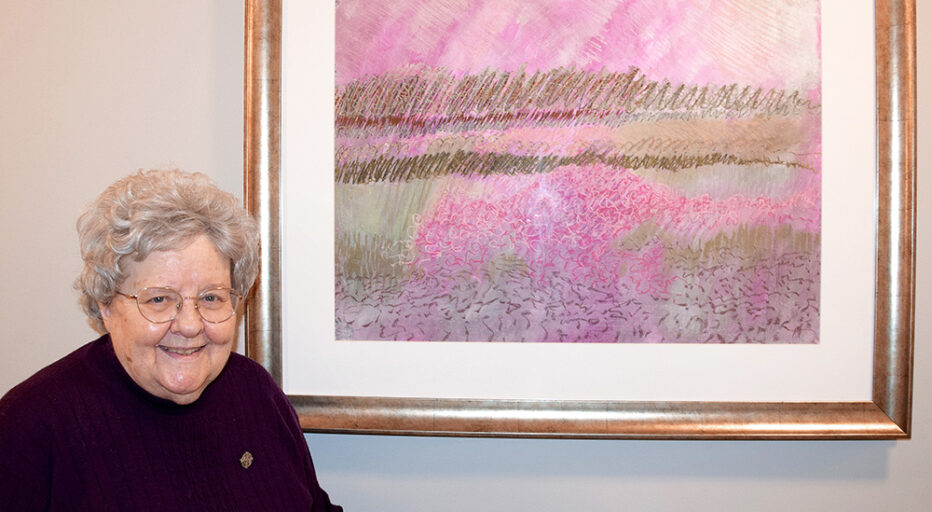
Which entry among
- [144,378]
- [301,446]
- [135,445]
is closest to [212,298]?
[144,378]

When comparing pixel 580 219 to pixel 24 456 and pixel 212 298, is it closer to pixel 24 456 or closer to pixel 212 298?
pixel 212 298

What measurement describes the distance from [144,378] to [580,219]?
995 millimetres

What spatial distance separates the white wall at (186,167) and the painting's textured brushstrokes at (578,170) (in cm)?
31

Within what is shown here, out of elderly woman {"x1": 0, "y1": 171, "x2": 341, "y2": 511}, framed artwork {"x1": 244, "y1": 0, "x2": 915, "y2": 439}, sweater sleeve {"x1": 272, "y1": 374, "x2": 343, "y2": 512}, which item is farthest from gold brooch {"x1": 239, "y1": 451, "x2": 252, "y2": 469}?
framed artwork {"x1": 244, "y1": 0, "x2": 915, "y2": 439}

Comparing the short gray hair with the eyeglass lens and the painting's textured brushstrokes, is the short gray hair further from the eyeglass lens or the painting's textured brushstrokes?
the painting's textured brushstrokes

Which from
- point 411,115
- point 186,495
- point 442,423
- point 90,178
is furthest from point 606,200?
point 90,178

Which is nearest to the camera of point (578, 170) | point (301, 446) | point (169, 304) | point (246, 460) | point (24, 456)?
point (24, 456)

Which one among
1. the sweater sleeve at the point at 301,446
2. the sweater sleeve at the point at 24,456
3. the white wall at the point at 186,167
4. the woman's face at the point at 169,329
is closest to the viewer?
the sweater sleeve at the point at 24,456

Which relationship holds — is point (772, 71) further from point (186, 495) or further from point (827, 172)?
point (186, 495)

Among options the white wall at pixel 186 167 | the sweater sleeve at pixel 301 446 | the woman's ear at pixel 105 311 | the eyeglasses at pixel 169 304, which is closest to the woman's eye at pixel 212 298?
the eyeglasses at pixel 169 304

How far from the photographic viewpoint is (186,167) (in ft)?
5.05

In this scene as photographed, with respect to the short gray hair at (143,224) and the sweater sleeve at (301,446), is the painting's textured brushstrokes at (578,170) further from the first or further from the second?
the short gray hair at (143,224)

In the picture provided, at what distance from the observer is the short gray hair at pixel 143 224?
1060 mm

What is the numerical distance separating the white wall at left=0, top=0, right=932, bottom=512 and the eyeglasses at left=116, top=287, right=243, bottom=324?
50 cm
